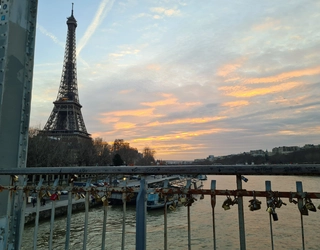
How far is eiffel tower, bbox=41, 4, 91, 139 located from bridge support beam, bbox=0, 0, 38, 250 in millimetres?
53588

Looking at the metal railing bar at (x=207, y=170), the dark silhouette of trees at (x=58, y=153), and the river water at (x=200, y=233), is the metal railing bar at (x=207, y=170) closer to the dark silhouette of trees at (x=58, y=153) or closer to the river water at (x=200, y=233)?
the river water at (x=200, y=233)

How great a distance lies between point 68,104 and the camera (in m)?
57.3

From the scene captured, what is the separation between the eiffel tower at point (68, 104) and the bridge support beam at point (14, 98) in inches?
2110

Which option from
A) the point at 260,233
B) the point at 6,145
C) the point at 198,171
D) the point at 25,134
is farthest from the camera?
the point at 260,233

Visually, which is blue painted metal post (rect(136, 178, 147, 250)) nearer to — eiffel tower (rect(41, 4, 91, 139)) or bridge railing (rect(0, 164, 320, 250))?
bridge railing (rect(0, 164, 320, 250))

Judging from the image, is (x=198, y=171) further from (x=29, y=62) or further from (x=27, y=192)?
(x=29, y=62)

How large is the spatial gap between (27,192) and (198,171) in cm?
163

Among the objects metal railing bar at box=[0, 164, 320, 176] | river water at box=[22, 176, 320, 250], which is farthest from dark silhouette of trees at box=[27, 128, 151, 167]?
metal railing bar at box=[0, 164, 320, 176]

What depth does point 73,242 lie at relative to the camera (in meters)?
14.8

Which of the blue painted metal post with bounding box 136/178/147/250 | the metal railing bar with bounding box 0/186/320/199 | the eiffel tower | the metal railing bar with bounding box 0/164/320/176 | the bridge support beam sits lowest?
the blue painted metal post with bounding box 136/178/147/250

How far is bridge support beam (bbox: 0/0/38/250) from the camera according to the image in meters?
2.46

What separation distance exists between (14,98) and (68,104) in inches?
2285

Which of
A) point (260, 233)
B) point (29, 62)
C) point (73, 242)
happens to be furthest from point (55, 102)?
point (29, 62)

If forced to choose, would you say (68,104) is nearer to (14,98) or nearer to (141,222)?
(14,98)
